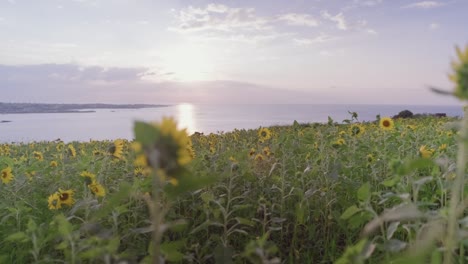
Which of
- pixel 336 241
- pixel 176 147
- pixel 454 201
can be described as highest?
pixel 176 147

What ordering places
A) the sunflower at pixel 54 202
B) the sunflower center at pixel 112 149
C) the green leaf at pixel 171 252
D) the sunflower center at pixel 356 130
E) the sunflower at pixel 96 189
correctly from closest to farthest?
the green leaf at pixel 171 252 → the sunflower at pixel 96 189 → the sunflower at pixel 54 202 → the sunflower center at pixel 112 149 → the sunflower center at pixel 356 130

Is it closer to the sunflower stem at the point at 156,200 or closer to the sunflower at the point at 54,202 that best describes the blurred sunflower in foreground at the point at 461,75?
the sunflower stem at the point at 156,200

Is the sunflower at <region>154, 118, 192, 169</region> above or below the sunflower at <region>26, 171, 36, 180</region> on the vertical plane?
above

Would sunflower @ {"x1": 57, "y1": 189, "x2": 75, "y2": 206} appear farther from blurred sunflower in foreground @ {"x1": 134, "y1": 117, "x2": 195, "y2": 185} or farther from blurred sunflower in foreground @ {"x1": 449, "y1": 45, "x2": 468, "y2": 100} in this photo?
blurred sunflower in foreground @ {"x1": 449, "y1": 45, "x2": 468, "y2": 100}

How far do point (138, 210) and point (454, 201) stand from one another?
2071 mm

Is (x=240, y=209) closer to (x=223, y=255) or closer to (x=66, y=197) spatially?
(x=223, y=255)

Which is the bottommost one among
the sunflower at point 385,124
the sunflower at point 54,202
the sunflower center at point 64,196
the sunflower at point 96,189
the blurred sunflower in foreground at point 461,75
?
the sunflower at point 54,202

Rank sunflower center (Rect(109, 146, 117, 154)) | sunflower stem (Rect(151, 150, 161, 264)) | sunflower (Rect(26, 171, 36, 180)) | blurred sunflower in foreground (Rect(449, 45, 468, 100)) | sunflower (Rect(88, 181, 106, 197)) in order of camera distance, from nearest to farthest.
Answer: sunflower stem (Rect(151, 150, 161, 264))
blurred sunflower in foreground (Rect(449, 45, 468, 100))
sunflower (Rect(88, 181, 106, 197))
sunflower center (Rect(109, 146, 117, 154))
sunflower (Rect(26, 171, 36, 180))

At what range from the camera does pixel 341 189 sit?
311 centimetres

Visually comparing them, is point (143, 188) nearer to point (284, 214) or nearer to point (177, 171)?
point (284, 214)

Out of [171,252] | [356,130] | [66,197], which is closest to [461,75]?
[171,252]

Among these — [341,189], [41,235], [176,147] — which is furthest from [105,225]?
[176,147]

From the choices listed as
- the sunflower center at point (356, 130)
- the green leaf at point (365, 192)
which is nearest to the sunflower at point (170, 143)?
the green leaf at point (365, 192)

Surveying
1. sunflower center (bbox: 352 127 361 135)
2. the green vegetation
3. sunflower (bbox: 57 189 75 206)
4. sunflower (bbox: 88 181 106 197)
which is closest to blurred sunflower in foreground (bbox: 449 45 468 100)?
the green vegetation
